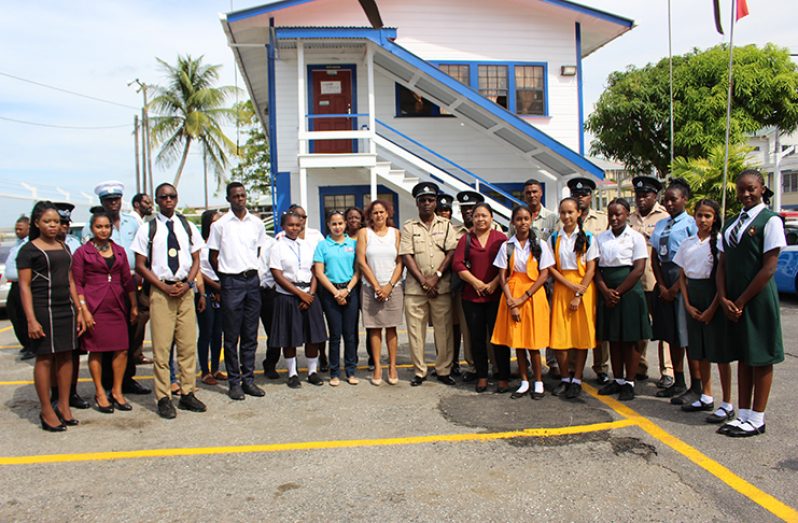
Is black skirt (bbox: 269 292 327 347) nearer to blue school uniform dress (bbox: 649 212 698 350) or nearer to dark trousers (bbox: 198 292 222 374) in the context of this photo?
dark trousers (bbox: 198 292 222 374)

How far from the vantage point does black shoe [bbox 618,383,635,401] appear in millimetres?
5582

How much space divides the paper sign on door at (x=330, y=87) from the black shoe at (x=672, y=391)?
11.5 metres

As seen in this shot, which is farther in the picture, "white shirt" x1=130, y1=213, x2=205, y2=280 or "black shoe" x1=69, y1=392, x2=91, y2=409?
"black shoe" x1=69, y1=392, x2=91, y2=409

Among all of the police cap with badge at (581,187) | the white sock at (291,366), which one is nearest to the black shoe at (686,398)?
the police cap with badge at (581,187)

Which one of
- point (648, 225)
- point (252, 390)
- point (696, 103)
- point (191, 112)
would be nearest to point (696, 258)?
point (648, 225)

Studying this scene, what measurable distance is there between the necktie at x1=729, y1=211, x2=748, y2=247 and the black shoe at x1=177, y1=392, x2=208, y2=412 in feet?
14.9

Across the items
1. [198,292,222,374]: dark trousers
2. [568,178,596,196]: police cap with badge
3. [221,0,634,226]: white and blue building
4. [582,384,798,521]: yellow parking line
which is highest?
[221,0,634,226]: white and blue building

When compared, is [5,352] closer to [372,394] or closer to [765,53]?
[372,394]

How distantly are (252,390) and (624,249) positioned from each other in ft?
12.1

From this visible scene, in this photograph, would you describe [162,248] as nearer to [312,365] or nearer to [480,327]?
[312,365]

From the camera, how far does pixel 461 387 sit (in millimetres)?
6145

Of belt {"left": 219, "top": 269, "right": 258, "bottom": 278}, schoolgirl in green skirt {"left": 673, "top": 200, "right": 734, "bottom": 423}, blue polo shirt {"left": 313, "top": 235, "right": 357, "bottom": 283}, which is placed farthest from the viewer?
blue polo shirt {"left": 313, "top": 235, "right": 357, "bottom": 283}

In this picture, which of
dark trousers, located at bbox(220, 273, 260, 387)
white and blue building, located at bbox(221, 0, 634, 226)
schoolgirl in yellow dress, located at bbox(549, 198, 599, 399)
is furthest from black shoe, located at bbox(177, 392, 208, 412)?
white and blue building, located at bbox(221, 0, 634, 226)

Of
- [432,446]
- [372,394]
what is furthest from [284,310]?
[432,446]
